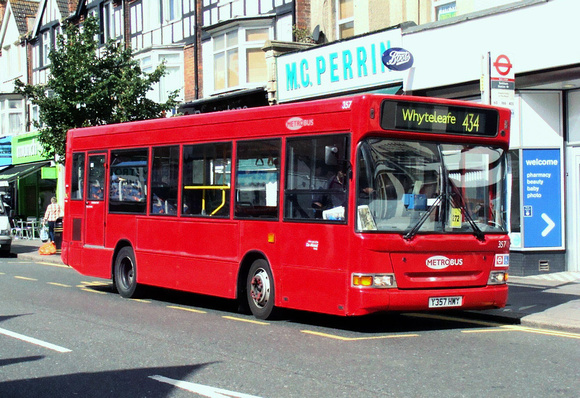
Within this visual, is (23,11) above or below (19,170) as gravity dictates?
above

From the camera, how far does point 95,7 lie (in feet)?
128

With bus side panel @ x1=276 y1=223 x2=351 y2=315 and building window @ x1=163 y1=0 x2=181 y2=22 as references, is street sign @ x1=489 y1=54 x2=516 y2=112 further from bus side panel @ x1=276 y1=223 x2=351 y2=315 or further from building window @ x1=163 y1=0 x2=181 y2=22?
building window @ x1=163 y1=0 x2=181 y2=22

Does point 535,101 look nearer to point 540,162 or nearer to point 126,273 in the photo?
point 540,162

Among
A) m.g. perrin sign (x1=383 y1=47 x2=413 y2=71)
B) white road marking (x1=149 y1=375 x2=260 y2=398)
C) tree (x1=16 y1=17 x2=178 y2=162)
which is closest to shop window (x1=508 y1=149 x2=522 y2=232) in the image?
m.g. perrin sign (x1=383 y1=47 x2=413 y2=71)

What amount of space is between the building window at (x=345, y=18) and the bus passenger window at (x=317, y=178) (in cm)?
1260

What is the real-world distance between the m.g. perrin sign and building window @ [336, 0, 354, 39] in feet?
11.8

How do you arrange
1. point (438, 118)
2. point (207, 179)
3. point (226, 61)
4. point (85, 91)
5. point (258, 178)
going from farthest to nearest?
point (226, 61)
point (85, 91)
point (207, 179)
point (258, 178)
point (438, 118)

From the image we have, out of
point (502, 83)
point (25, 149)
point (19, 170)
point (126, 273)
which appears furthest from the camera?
point (25, 149)

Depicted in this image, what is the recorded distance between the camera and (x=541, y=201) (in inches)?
667

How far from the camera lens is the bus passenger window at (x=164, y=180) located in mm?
13195

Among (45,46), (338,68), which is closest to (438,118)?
(338,68)

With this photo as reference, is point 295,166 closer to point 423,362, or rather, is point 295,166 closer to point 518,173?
point 423,362

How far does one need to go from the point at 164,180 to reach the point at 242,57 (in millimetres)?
15062

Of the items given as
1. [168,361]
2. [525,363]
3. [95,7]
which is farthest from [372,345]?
[95,7]
